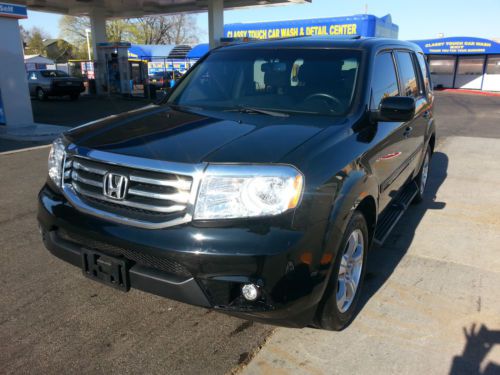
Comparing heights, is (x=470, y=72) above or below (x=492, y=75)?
above

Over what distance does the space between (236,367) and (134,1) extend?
23539 mm

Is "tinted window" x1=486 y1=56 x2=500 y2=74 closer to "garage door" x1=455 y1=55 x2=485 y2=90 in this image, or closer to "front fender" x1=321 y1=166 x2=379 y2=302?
"garage door" x1=455 y1=55 x2=485 y2=90

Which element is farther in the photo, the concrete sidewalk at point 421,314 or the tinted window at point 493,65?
the tinted window at point 493,65

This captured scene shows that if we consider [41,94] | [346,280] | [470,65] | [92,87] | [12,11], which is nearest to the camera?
[346,280]

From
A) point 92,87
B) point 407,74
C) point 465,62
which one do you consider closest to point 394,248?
point 407,74

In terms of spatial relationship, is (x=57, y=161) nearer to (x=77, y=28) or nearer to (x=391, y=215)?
(x=391, y=215)

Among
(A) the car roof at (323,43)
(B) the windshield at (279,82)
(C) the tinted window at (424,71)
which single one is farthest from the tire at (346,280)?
(C) the tinted window at (424,71)

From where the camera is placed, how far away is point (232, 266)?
7.08 feet

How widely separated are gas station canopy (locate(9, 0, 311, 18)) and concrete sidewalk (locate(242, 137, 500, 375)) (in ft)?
59.6

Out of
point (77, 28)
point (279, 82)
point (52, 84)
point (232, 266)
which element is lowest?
point (232, 266)

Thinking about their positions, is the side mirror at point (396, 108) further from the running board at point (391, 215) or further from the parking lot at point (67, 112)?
the parking lot at point (67, 112)

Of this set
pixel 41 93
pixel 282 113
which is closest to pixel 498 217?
pixel 282 113

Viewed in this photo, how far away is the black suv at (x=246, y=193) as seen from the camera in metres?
2.20

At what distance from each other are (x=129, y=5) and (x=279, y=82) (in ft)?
76.3
